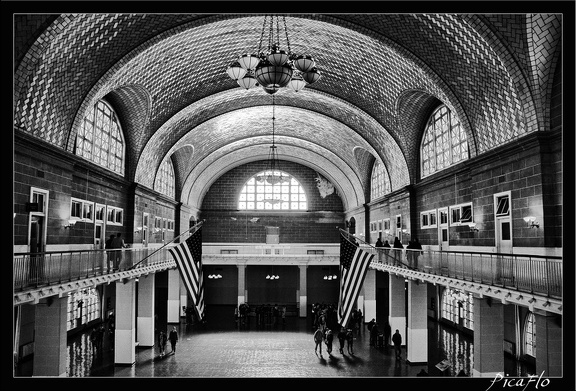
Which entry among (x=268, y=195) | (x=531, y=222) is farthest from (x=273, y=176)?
(x=531, y=222)

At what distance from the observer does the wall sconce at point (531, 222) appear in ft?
43.3

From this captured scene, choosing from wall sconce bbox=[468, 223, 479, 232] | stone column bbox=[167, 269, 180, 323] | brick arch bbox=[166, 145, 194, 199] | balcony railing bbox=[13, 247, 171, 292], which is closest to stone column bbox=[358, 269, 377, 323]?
stone column bbox=[167, 269, 180, 323]

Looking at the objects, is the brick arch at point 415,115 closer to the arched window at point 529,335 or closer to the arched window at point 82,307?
the arched window at point 529,335

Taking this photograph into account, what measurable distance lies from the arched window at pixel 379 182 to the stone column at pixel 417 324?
32.7 ft

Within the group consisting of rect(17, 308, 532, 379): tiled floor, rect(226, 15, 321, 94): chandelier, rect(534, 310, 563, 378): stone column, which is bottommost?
rect(17, 308, 532, 379): tiled floor

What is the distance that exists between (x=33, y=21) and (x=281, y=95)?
51.6 ft

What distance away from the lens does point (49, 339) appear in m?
13.7

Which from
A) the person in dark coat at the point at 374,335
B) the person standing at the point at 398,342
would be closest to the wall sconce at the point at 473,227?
the person standing at the point at 398,342

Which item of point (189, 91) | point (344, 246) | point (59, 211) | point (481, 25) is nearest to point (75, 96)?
point (59, 211)

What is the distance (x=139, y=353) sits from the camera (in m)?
22.6

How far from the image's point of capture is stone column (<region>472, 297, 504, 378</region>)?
14445 mm

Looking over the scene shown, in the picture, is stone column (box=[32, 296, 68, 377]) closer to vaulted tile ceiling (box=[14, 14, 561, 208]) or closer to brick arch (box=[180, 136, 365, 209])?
vaulted tile ceiling (box=[14, 14, 561, 208])

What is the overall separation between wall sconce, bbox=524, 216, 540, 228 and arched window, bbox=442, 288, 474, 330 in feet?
33.6

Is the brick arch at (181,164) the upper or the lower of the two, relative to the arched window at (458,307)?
upper
